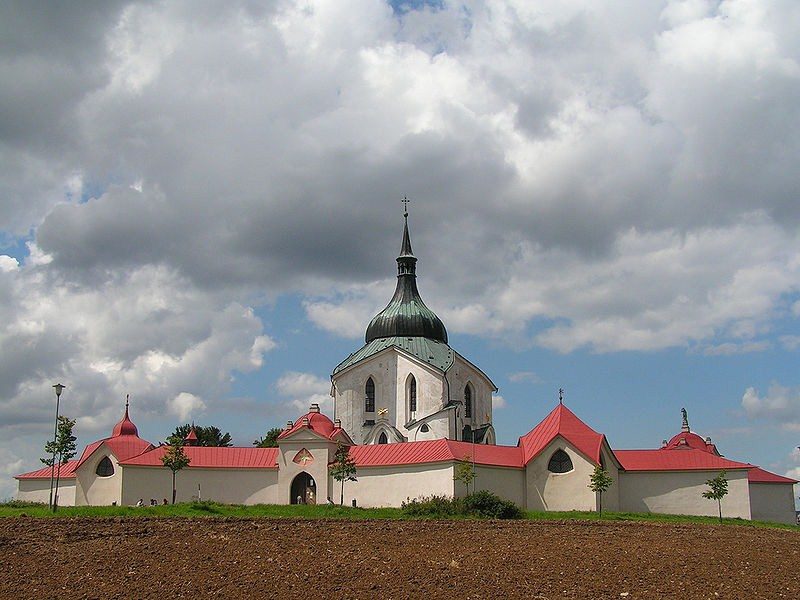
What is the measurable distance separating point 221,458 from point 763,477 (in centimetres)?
3301

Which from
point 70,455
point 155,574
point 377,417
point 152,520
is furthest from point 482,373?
point 155,574

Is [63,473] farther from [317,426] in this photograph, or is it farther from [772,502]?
[772,502]

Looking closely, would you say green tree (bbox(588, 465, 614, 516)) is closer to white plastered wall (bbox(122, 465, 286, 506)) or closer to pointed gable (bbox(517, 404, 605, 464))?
pointed gable (bbox(517, 404, 605, 464))

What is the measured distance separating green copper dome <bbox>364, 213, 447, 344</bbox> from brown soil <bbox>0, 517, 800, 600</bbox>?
32717mm

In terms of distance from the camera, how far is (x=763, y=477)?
5381 cm

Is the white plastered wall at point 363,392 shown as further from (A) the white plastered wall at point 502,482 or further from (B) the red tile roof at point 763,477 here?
(B) the red tile roof at point 763,477

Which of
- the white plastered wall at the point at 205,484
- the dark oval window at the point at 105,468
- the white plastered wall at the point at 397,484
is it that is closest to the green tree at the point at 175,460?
the white plastered wall at the point at 205,484

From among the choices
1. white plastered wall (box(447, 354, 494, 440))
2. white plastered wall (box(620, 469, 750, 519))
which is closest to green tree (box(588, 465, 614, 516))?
white plastered wall (box(620, 469, 750, 519))

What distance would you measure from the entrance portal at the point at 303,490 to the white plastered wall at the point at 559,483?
1205 cm

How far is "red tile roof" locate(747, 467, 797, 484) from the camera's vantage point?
53.2m

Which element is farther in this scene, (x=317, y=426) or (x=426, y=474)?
(x=317, y=426)

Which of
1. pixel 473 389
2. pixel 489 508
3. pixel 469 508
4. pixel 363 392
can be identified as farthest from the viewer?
pixel 473 389

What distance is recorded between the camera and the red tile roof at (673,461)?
4838 centimetres

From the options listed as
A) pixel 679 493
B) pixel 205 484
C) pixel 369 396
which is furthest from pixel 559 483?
pixel 205 484
